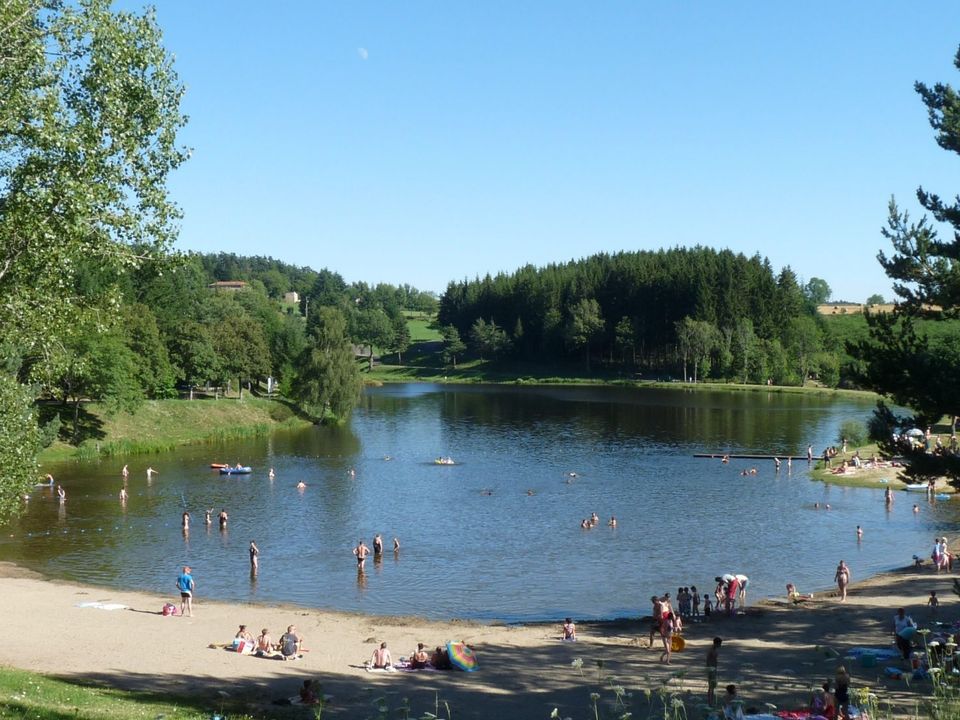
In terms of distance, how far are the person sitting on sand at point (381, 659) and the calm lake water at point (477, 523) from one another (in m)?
7.62

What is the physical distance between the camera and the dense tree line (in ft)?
447

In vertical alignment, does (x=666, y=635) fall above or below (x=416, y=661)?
above

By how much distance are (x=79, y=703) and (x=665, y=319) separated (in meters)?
134

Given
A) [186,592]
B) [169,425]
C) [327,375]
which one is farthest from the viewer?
[327,375]

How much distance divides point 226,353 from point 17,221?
7942cm

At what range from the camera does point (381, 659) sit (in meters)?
26.5

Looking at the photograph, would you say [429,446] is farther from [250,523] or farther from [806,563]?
[806,563]

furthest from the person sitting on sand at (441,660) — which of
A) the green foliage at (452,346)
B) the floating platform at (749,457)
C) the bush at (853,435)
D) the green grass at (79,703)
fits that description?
the green foliage at (452,346)

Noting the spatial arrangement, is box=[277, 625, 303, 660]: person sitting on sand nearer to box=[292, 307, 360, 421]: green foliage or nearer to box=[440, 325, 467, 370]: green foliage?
box=[292, 307, 360, 421]: green foliage

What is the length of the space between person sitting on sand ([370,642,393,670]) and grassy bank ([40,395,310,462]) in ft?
153

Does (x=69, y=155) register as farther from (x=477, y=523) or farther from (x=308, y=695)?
(x=477, y=523)

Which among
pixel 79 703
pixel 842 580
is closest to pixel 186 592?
pixel 79 703

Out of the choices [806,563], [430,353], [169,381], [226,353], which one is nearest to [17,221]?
[806,563]

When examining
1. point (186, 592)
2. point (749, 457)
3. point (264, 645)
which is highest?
point (749, 457)
